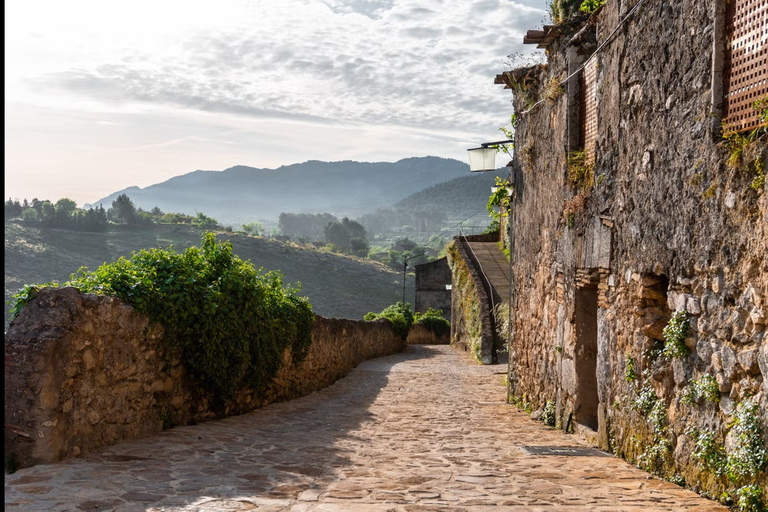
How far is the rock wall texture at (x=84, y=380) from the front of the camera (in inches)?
182

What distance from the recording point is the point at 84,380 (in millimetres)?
5137

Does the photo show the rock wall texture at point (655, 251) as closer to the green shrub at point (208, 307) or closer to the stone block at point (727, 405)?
the stone block at point (727, 405)

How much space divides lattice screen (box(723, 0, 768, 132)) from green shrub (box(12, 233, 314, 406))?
4567 millimetres

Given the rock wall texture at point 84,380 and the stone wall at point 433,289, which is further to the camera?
the stone wall at point 433,289

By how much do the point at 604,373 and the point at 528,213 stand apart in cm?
396

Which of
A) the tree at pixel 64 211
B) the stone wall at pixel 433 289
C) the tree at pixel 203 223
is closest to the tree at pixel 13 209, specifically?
the tree at pixel 64 211

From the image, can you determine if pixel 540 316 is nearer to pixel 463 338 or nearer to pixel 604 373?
pixel 604 373

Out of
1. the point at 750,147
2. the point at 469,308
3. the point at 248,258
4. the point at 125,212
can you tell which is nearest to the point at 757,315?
the point at 750,147

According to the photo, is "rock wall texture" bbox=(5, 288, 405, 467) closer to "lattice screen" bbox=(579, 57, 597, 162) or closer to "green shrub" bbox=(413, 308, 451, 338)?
"lattice screen" bbox=(579, 57, 597, 162)

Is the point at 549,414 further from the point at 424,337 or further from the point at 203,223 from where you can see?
the point at 203,223

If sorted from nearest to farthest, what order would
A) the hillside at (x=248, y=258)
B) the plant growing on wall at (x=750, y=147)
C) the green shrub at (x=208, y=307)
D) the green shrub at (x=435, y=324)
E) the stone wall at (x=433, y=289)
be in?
the plant growing on wall at (x=750, y=147) → the green shrub at (x=208, y=307) → the green shrub at (x=435, y=324) → the stone wall at (x=433, y=289) → the hillside at (x=248, y=258)

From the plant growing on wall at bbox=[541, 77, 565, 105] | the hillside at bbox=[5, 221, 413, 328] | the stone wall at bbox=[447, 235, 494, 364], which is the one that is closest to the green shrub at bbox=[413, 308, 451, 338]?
the stone wall at bbox=[447, 235, 494, 364]

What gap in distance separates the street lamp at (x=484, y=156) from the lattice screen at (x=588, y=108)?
4302mm

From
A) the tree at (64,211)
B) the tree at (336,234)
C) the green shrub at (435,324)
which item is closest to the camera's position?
the green shrub at (435,324)
